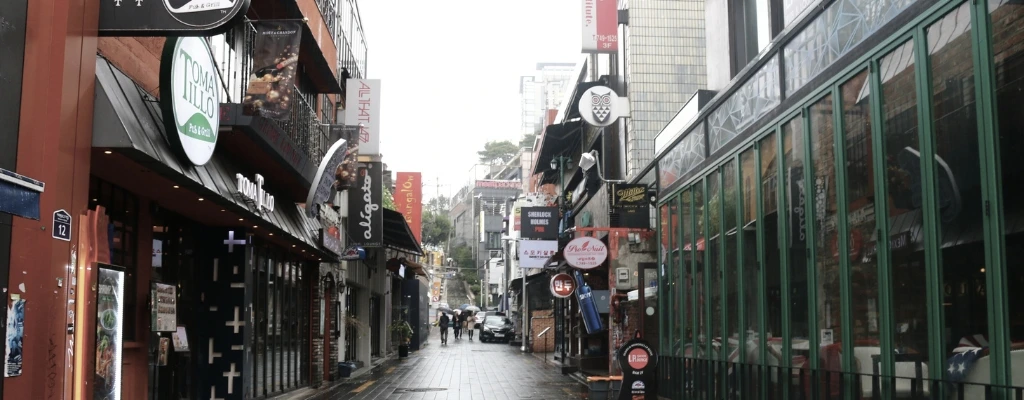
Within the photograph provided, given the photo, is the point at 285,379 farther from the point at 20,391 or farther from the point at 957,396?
the point at 957,396

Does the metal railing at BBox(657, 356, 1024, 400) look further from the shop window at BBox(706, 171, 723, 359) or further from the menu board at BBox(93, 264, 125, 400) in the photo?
the menu board at BBox(93, 264, 125, 400)

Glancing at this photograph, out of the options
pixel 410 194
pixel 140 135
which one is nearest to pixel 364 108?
pixel 140 135

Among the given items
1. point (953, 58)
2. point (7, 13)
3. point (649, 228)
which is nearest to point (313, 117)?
point (649, 228)

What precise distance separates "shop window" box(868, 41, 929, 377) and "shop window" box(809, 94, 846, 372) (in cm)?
127

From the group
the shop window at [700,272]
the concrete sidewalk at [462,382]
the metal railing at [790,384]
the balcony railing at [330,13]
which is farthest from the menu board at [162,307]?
the balcony railing at [330,13]

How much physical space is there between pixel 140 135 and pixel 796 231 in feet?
22.6

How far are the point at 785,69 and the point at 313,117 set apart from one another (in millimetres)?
10032

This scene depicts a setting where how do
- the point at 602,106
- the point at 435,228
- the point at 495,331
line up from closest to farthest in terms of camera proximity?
1. the point at 602,106
2. the point at 495,331
3. the point at 435,228

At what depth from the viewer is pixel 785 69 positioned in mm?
11414

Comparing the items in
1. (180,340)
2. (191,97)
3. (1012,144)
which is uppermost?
(191,97)

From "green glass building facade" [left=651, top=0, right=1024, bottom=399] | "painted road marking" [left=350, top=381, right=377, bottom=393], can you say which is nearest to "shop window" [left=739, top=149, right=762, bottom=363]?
"green glass building facade" [left=651, top=0, right=1024, bottom=399]

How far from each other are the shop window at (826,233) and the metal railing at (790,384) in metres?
0.30

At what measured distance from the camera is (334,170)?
17641 mm

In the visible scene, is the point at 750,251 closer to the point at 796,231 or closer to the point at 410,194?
the point at 796,231
